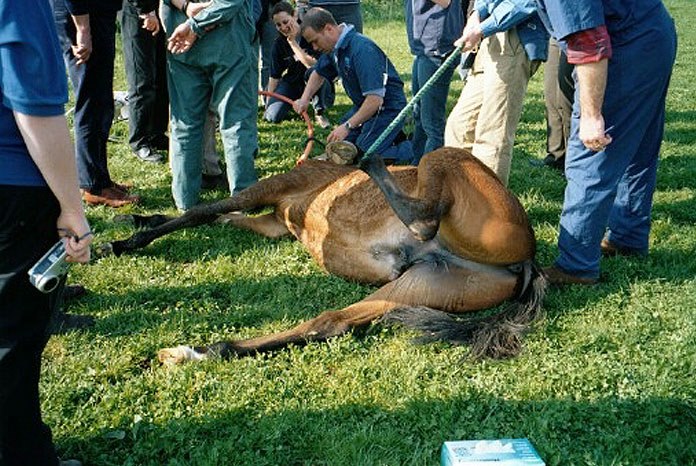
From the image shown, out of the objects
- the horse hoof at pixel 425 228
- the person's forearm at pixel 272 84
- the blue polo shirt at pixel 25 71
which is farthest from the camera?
the person's forearm at pixel 272 84

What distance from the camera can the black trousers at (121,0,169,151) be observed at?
621 centimetres

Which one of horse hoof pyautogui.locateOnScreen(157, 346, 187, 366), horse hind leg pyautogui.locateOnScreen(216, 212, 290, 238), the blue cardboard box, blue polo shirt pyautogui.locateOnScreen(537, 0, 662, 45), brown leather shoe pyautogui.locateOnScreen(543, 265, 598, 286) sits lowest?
horse hind leg pyautogui.locateOnScreen(216, 212, 290, 238)

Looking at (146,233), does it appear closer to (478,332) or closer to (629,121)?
(478,332)

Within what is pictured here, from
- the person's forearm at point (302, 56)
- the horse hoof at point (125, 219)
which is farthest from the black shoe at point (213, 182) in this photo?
the person's forearm at point (302, 56)

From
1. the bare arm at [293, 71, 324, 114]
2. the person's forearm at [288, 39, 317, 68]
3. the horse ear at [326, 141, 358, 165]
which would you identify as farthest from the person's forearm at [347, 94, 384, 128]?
the person's forearm at [288, 39, 317, 68]

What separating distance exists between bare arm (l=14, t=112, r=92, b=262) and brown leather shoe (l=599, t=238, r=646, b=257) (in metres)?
3.67

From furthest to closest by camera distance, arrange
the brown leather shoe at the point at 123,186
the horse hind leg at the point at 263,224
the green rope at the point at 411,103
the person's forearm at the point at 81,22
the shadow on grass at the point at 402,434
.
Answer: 1. the brown leather shoe at the point at 123,186
2. the horse hind leg at the point at 263,224
3. the person's forearm at the point at 81,22
4. the green rope at the point at 411,103
5. the shadow on grass at the point at 402,434

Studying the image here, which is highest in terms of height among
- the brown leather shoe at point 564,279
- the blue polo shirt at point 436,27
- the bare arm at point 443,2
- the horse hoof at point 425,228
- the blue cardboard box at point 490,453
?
the bare arm at point 443,2

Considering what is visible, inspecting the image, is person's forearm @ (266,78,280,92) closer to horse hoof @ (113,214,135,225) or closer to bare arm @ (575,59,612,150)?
horse hoof @ (113,214,135,225)

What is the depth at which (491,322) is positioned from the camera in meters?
3.59

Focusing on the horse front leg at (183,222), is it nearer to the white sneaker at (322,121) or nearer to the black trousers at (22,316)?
the black trousers at (22,316)

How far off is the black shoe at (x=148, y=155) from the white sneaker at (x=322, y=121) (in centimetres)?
238

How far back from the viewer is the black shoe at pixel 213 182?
6062 millimetres

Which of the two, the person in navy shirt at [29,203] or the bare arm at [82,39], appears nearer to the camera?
the person in navy shirt at [29,203]
